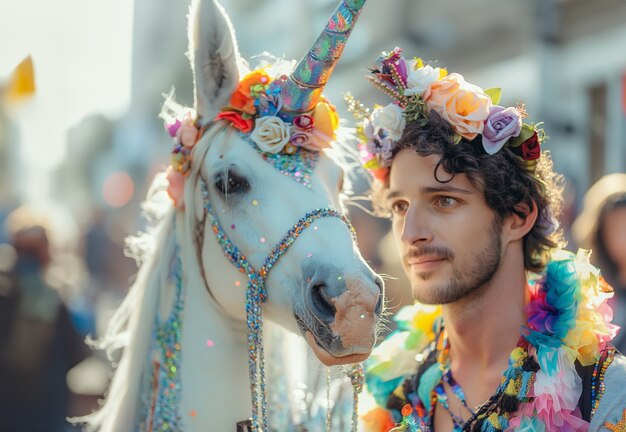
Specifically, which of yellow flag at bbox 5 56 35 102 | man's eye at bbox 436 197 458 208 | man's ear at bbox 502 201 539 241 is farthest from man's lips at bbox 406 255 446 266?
yellow flag at bbox 5 56 35 102

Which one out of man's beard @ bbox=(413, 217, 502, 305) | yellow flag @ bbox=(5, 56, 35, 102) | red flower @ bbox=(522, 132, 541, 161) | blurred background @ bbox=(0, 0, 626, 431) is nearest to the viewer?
man's beard @ bbox=(413, 217, 502, 305)

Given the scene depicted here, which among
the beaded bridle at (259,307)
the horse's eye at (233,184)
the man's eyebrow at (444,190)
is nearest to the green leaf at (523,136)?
the man's eyebrow at (444,190)

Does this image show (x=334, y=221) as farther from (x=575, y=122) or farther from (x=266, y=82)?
(x=575, y=122)

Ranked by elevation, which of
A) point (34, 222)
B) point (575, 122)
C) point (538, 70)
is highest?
point (538, 70)

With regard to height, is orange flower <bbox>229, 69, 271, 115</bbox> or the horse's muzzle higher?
orange flower <bbox>229, 69, 271, 115</bbox>

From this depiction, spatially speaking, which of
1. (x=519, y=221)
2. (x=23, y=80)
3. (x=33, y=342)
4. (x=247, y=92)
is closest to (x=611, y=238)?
(x=519, y=221)

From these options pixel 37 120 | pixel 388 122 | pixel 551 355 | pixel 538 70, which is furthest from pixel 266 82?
pixel 538 70

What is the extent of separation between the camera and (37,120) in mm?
4293

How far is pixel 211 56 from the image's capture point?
8.54 ft

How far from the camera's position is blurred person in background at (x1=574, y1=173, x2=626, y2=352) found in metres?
4.09

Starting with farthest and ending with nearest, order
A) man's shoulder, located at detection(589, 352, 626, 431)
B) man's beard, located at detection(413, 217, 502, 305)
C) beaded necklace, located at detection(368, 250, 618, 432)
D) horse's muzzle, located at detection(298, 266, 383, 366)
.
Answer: man's beard, located at detection(413, 217, 502, 305)
beaded necklace, located at detection(368, 250, 618, 432)
man's shoulder, located at detection(589, 352, 626, 431)
horse's muzzle, located at detection(298, 266, 383, 366)

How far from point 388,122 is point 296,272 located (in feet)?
2.50

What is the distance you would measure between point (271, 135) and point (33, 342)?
10.6 feet

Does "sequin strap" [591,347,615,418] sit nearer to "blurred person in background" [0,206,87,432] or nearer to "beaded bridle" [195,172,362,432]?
"beaded bridle" [195,172,362,432]
